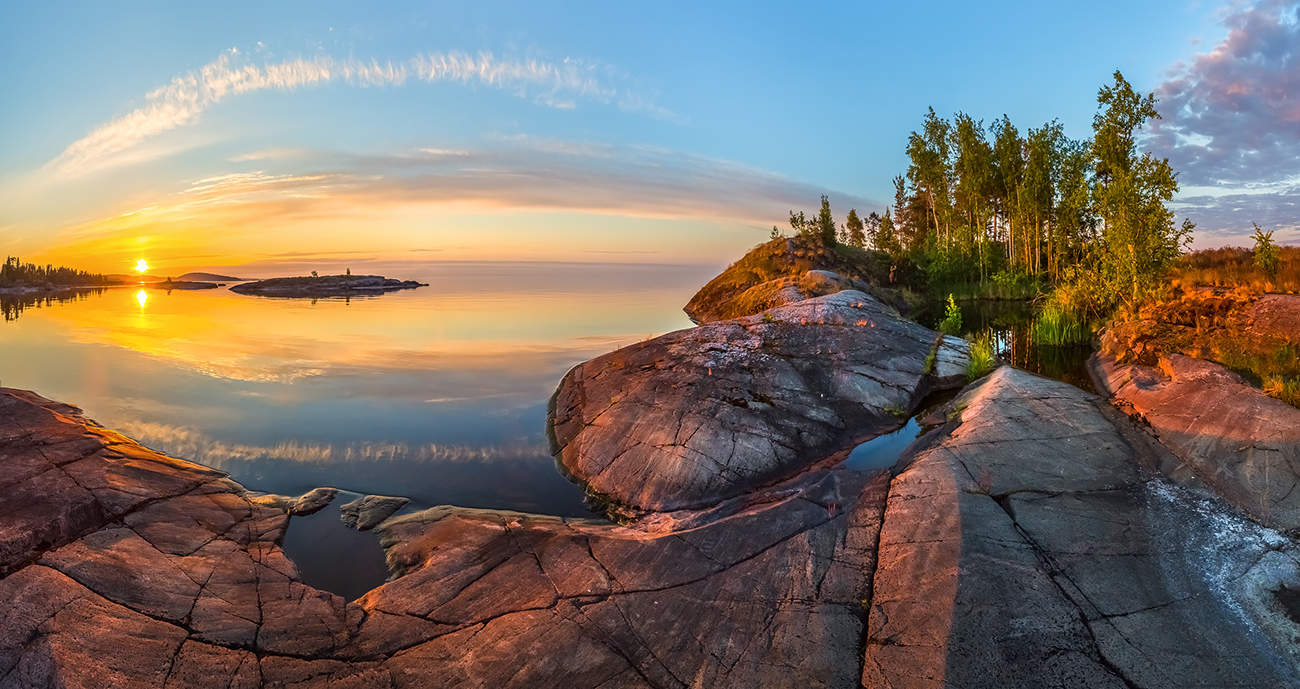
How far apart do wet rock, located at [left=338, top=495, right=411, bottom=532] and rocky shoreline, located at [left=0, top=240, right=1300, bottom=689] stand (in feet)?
0.34

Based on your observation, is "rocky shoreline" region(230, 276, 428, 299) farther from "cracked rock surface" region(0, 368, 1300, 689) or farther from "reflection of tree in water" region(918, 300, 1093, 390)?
"cracked rock surface" region(0, 368, 1300, 689)

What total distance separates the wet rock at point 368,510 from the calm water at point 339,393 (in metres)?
0.28

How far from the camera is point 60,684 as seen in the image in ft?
18.8

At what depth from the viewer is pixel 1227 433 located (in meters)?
9.77

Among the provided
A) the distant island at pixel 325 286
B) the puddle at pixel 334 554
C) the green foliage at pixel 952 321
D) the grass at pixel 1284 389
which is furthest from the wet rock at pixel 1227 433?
the distant island at pixel 325 286

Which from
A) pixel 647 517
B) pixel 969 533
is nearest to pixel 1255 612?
pixel 969 533

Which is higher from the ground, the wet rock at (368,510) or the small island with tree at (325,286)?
the small island with tree at (325,286)

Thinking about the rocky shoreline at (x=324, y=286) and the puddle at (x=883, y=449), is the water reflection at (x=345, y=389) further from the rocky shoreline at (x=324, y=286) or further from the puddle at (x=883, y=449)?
the rocky shoreline at (x=324, y=286)

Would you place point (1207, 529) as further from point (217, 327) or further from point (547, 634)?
point (217, 327)

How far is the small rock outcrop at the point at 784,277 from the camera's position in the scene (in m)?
33.2

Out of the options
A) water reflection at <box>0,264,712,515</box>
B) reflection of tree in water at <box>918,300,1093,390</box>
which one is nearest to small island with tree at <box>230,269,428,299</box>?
water reflection at <box>0,264,712,515</box>

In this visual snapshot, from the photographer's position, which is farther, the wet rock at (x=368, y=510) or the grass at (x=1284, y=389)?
the wet rock at (x=368, y=510)

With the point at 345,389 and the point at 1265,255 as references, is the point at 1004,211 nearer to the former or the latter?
the point at 1265,255

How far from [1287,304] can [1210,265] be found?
11.0 metres
